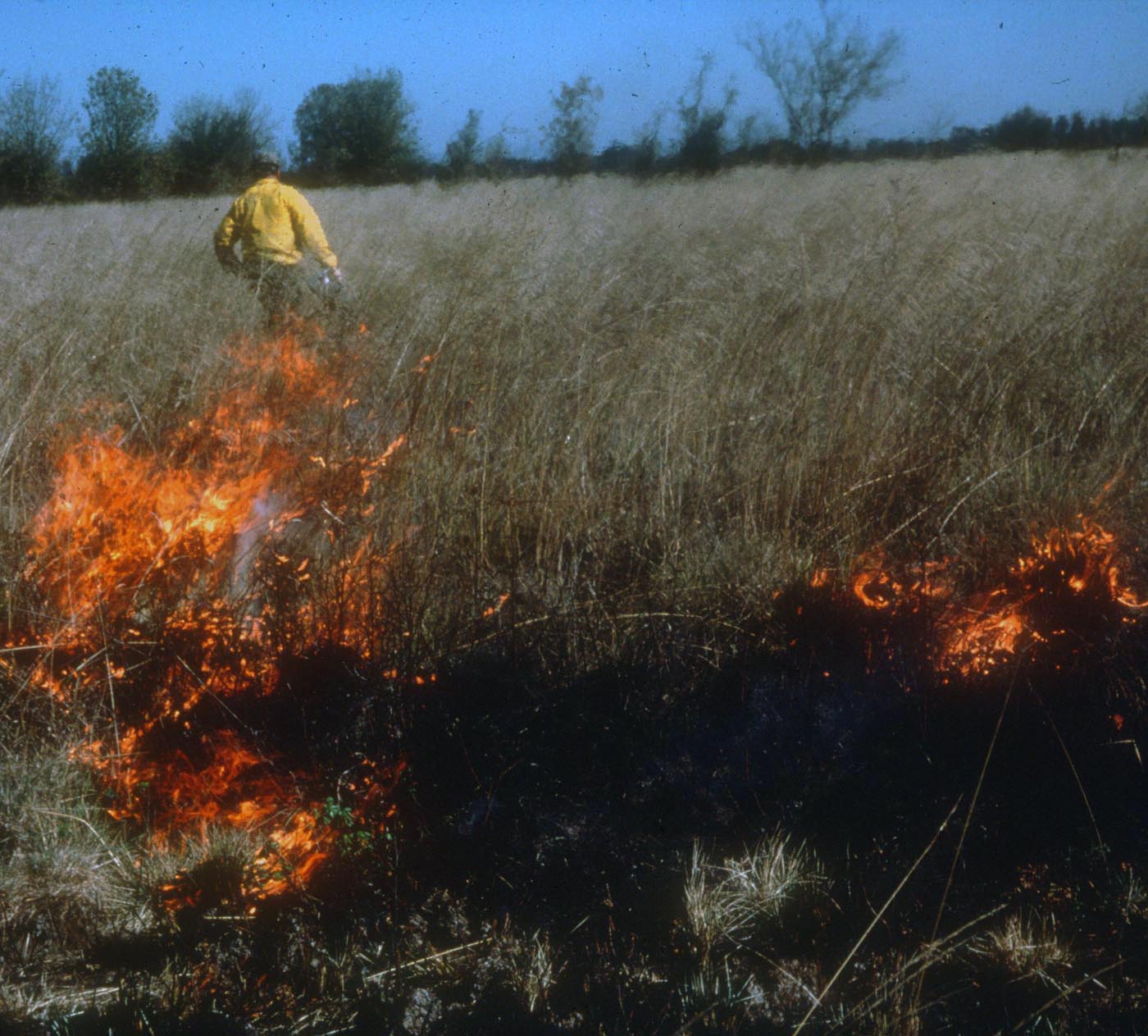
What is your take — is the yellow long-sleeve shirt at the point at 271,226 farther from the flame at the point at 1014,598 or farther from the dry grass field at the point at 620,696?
the flame at the point at 1014,598

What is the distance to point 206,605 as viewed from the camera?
2812 millimetres

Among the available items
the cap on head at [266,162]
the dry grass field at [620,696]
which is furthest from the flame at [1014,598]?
the cap on head at [266,162]

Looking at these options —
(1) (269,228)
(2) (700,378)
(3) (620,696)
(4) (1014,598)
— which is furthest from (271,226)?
(4) (1014,598)

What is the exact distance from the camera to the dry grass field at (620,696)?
209 centimetres

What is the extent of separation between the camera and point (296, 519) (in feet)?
10.3

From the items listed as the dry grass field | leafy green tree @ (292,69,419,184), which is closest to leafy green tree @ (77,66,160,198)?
leafy green tree @ (292,69,419,184)

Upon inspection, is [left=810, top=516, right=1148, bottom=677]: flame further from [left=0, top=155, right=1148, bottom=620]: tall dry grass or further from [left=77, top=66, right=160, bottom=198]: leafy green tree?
[left=77, top=66, right=160, bottom=198]: leafy green tree

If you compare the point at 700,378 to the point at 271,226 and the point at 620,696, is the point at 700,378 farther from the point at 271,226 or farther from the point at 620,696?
the point at 271,226

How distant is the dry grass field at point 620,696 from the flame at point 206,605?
0.07 feet

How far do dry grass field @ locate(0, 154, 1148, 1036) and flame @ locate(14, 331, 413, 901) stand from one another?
0.07 ft

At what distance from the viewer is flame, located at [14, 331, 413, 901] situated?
98.0 inches

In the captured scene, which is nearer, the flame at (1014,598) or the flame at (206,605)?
the flame at (206,605)

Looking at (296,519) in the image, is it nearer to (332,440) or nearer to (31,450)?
(332,440)

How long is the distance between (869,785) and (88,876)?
79.3 inches
